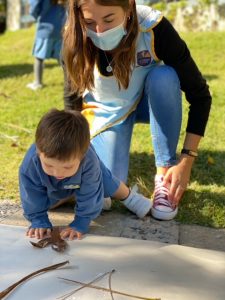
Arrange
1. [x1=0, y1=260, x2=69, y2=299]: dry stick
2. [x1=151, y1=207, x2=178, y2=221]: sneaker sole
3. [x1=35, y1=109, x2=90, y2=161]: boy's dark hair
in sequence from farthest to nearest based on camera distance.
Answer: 1. [x1=151, y1=207, x2=178, y2=221]: sneaker sole
2. [x1=35, y1=109, x2=90, y2=161]: boy's dark hair
3. [x1=0, y1=260, x2=69, y2=299]: dry stick

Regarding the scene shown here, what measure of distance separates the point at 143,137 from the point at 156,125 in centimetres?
86

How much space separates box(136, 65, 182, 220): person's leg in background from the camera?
206 cm

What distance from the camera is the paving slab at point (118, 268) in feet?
4.92

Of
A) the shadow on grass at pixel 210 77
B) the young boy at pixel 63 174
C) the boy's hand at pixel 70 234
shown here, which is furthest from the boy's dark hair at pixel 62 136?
the shadow on grass at pixel 210 77

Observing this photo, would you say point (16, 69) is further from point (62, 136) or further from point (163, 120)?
point (62, 136)

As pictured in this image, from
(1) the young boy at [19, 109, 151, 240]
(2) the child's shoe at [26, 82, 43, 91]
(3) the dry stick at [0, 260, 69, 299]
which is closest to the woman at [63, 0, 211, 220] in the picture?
(1) the young boy at [19, 109, 151, 240]

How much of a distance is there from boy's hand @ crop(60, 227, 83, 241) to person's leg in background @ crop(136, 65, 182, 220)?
1.20ft

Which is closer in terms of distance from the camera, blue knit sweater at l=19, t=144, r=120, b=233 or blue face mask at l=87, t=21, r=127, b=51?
blue knit sweater at l=19, t=144, r=120, b=233

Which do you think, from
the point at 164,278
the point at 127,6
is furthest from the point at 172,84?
the point at 164,278

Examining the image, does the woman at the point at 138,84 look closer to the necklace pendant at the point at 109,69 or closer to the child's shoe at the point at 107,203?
the necklace pendant at the point at 109,69

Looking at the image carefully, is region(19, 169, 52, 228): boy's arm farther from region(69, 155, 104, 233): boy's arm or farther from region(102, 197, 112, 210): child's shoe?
region(102, 197, 112, 210): child's shoe

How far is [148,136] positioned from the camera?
9.93ft

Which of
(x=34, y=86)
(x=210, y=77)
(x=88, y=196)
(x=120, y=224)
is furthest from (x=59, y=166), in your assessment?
(x=210, y=77)

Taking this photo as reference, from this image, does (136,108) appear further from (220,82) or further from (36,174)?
(220,82)
